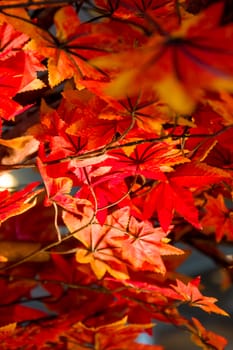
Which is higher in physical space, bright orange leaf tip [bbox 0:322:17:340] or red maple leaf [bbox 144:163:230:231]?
red maple leaf [bbox 144:163:230:231]

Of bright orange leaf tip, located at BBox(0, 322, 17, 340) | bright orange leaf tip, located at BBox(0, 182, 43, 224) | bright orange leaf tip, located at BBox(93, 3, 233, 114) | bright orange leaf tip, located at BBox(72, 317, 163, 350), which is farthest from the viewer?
bright orange leaf tip, located at BBox(72, 317, 163, 350)

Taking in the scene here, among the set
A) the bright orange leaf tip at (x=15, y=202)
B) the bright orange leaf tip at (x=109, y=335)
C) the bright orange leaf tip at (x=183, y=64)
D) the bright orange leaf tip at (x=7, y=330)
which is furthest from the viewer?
the bright orange leaf tip at (x=109, y=335)

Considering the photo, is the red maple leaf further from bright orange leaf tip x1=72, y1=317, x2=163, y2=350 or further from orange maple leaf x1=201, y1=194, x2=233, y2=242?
bright orange leaf tip x1=72, y1=317, x2=163, y2=350

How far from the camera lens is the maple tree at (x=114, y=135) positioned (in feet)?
0.70

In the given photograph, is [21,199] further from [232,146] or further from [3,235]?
[3,235]

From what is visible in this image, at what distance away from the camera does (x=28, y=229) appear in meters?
0.86

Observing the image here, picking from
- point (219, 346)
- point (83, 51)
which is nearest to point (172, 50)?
point (83, 51)

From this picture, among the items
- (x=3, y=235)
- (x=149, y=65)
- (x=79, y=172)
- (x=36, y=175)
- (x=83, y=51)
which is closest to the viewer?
(x=149, y=65)

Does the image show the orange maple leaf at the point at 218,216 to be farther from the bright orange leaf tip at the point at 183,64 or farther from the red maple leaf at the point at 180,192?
the bright orange leaf tip at the point at 183,64

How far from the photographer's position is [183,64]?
21 centimetres

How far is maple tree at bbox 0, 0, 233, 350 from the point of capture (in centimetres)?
21

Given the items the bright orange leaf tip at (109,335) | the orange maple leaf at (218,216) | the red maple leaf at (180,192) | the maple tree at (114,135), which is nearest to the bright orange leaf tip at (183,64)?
the maple tree at (114,135)

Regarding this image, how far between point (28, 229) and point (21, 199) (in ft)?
1.32

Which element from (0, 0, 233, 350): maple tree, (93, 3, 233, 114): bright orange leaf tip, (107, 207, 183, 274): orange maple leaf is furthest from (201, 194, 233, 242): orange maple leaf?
(93, 3, 233, 114): bright orange leaf tip
